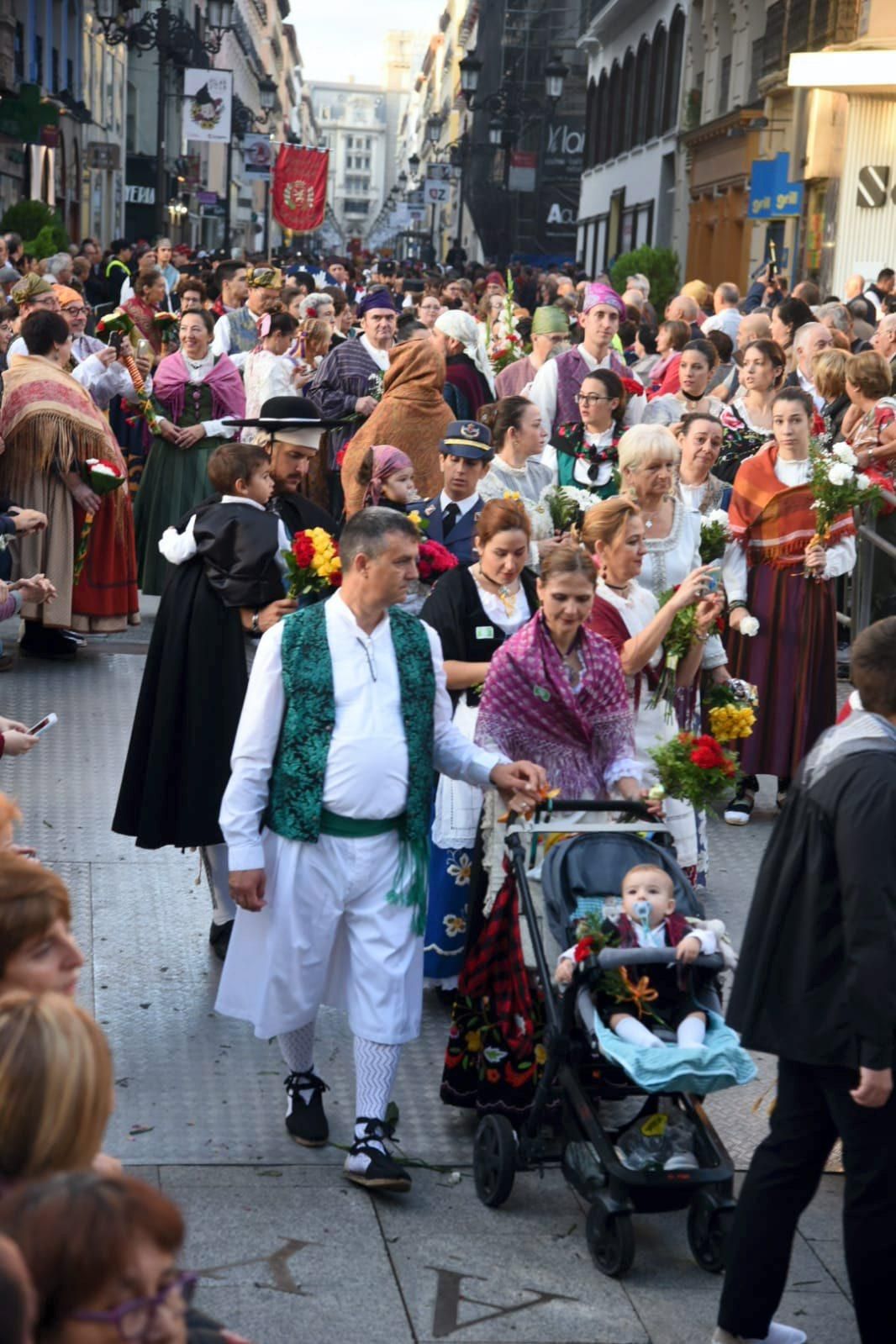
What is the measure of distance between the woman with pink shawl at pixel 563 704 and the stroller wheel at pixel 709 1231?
4.22 ft

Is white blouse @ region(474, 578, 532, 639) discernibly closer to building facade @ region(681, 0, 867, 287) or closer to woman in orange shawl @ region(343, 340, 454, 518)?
woman in orange shawl @ region(343, 340, 454, 518)

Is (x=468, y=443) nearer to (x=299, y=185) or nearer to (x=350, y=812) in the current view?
(x=350, y=812)

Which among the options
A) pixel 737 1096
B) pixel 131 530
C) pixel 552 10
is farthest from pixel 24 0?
pixel 737 1096

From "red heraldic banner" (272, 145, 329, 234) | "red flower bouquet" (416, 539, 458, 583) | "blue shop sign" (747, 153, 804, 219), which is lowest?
"red flower bouquet" (416, 539, 458, 583)

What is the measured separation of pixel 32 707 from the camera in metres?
10.0

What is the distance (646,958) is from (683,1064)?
0.30 meters

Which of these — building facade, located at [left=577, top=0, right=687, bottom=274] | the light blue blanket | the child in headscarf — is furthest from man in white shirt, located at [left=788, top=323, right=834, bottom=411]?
building facade, located at [left=577, top=0, right=687, bottom=274]

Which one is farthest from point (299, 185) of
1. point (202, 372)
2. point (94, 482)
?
point (94, 482)

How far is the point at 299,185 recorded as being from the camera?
44438 mm

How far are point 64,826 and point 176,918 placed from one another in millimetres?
1229

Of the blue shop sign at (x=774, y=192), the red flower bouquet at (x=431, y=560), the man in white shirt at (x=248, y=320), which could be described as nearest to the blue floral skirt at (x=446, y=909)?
the red flower bouquet at (x=431, y=560)

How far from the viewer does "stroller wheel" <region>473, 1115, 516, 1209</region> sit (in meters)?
4.89

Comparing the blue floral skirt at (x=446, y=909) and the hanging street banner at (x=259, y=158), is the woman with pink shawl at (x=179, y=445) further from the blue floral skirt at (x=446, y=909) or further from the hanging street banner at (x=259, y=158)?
the hanging street banner at (x=259, y=158)

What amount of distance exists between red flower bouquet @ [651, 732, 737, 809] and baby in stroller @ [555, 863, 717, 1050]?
458 mm
